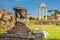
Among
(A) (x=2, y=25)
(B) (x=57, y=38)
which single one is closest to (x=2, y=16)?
(A) (x=2, y=25)

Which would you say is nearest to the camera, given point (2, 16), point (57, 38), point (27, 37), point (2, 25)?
point (27, 37)

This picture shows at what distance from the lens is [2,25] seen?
114ft

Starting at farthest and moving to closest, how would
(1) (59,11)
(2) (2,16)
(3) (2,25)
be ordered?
(1) (59,11), (2) (2,16), (3) (2,25)

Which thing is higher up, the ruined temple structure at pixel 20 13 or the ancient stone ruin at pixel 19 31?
the ruined temple structure at pixel 20 13

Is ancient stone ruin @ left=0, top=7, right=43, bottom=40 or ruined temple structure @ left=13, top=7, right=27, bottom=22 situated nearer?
ancient stone ruin @ left=0, top=7, right=43, bottom=40

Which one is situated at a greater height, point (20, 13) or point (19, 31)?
point (20, 13)

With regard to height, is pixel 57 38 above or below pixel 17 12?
below

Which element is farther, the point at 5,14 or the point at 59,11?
the point at 59,11

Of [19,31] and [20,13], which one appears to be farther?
[20,13]

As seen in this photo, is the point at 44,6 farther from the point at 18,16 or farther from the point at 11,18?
the point at 18,16

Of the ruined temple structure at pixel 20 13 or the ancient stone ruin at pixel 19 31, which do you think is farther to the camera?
the ruined temple structure at pixel 20 13

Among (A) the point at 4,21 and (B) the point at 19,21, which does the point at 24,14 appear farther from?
(A) the point at 4,21

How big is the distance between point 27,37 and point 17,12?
4724 mm

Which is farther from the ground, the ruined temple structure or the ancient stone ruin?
the ruined temple structure
